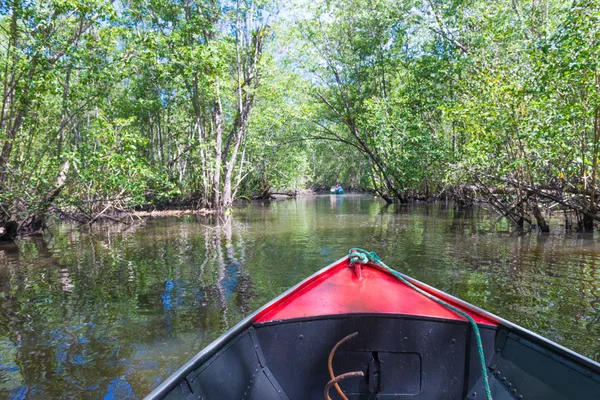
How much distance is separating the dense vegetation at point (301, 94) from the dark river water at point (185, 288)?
2.50 metres

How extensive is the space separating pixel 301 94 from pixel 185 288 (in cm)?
2390

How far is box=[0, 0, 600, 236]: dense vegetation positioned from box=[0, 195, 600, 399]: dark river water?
2.50 m

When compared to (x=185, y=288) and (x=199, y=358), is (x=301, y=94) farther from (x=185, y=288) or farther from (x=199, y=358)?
(x=199, y=358)

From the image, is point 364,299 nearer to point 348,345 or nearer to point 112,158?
point 348,345

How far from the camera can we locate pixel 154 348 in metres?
4.54

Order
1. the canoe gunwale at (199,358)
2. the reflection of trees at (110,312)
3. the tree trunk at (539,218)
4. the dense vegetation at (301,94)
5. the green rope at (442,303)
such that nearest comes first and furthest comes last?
the canoe gunwale at (199,358), the green rope at (442,303), the reflection of trees at (110,312), the dense vegetation at (301,94), the tree trunk at (539,218)

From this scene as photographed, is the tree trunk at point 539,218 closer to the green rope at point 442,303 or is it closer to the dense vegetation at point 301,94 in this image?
the dense vegetation at point 301,94

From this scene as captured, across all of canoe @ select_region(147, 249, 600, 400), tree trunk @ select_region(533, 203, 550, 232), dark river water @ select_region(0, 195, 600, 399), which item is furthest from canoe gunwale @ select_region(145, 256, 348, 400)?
tree trunk @ select_region(533, 203, 550, 232)

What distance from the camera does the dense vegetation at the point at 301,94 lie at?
991 cm

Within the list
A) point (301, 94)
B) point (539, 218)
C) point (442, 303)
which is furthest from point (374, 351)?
point (301, 94)

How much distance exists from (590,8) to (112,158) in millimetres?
14427

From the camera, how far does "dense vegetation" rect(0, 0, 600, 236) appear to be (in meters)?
9.91

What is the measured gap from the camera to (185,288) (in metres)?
7.07

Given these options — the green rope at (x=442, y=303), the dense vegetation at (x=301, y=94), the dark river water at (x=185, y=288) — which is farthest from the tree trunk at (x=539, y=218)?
the green rope at (x=442, y=303)
